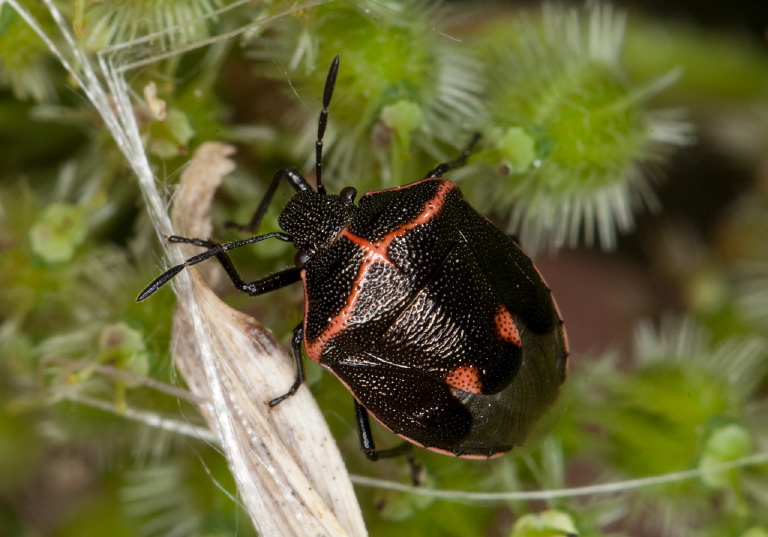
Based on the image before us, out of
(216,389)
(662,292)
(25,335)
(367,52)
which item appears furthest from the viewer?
(662,292)

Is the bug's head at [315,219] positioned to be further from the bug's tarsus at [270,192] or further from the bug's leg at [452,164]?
the bug's leg at [452,164]

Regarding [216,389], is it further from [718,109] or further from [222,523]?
[718,109]

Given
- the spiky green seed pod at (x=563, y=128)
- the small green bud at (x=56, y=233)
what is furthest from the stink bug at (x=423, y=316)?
the small green bud at (x=56, y=233)

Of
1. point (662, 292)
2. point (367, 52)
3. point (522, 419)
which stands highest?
point (367, 52)

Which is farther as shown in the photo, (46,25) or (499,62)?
(499,62)

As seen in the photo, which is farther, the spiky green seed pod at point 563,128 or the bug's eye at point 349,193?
the spiky green seed pod at point 563,128

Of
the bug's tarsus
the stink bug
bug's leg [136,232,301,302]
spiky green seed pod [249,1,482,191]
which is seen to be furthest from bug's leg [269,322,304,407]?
spiky green seed pod [249,1,482,191]

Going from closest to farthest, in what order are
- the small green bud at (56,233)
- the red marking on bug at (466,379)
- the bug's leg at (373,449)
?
the red marking on bug at (466,379) < the bug's leg at (373,449) < the small green bud at (56,233)

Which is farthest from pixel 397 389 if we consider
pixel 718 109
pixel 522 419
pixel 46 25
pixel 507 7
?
pixel 718 109
